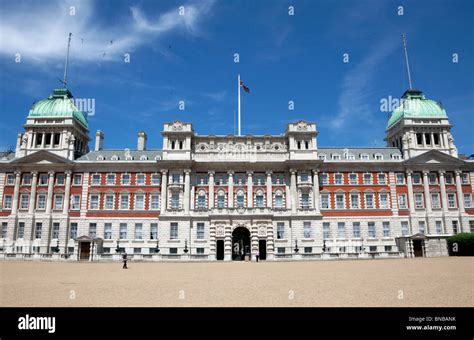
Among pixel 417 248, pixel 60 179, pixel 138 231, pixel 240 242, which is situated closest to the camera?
pixel 417 248

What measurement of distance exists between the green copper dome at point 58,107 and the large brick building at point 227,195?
4.98 feet

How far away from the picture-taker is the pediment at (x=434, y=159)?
65.4m

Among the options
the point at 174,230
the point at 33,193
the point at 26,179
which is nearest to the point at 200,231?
the point at 174,230

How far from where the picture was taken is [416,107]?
7069 cm

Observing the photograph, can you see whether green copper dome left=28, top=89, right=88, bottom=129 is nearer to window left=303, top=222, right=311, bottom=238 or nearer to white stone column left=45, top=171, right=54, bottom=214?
white stone column left=45, top=171, right=54, bottom=214

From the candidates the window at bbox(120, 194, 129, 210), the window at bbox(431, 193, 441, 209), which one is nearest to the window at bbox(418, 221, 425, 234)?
the window at bbox(431, 193, 441, 209)

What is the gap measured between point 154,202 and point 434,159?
5202cm

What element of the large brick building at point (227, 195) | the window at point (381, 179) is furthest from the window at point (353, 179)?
the window at point (381, 179)

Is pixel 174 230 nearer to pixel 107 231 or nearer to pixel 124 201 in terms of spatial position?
pixel 124 201

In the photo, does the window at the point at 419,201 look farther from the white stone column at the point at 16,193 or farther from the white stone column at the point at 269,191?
the white stone column at the point at 16,193

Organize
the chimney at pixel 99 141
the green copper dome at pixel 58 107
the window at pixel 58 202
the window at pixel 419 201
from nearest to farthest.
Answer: the window at pixel 58 202, the window at pixel 419 201, the green copper dome at pixel 58 107, the chimney at pixel 99 141

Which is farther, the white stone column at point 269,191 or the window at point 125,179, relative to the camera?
the window at point 125,179
